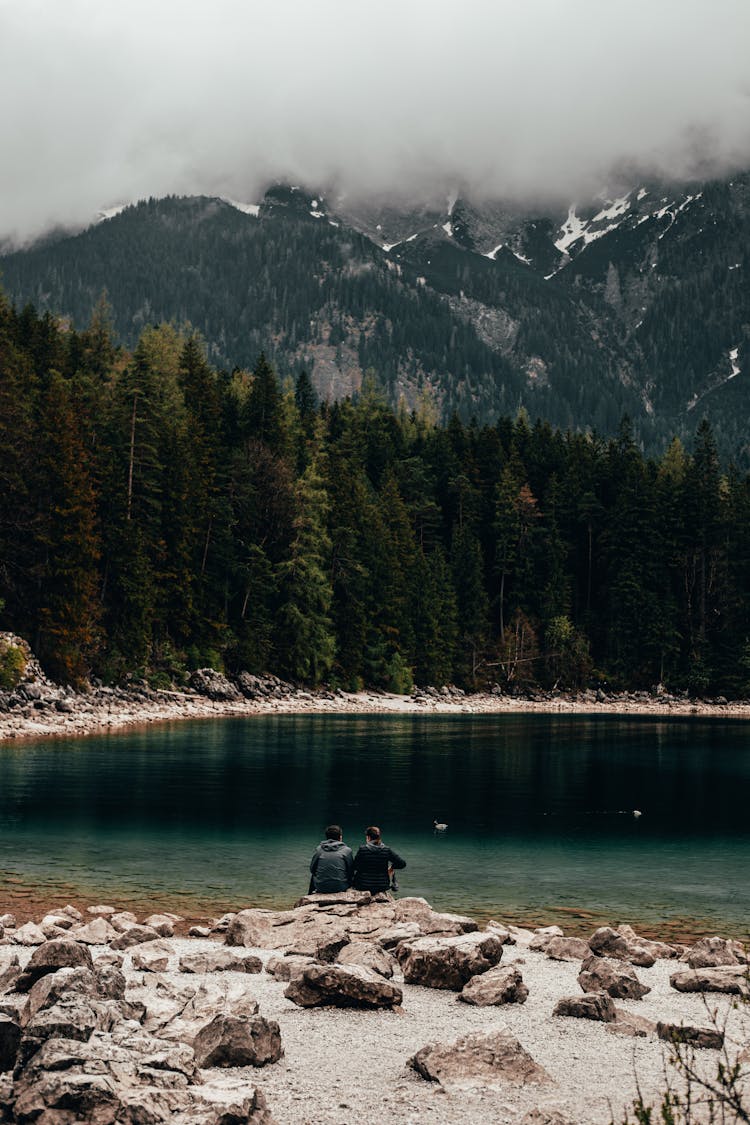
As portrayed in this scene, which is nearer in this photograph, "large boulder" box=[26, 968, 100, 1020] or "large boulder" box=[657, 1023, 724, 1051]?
"large boulder" box=[26, 968, 100, 1020]

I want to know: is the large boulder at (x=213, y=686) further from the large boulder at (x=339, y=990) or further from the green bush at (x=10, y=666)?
the large boulder at (x=339, y=990)

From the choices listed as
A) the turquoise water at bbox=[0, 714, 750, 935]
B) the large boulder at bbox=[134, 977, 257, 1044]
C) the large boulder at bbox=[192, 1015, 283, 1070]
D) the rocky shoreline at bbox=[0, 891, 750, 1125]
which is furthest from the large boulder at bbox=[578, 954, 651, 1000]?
the turquoise water at bbox=[0, 714, 750, 935]

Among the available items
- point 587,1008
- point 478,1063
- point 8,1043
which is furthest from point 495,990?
point 8,1043

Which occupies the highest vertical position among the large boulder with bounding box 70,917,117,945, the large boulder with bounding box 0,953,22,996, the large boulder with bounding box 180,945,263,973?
the large boulder with bounding box 0,953,22,996

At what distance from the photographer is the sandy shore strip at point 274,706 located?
62.5m

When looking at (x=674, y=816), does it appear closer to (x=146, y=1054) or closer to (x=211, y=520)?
(x=146, y=1054)

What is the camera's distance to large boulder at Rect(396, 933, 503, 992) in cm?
1389

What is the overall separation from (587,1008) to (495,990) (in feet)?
3.96

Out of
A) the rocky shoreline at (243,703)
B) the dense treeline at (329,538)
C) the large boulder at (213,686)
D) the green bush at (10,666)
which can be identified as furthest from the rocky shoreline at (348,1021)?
the large boulder at (213,686)

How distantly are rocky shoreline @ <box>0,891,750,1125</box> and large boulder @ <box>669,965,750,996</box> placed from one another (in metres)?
0.03

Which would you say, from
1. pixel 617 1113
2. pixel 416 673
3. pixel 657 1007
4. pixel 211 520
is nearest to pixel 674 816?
pixel 657 1007

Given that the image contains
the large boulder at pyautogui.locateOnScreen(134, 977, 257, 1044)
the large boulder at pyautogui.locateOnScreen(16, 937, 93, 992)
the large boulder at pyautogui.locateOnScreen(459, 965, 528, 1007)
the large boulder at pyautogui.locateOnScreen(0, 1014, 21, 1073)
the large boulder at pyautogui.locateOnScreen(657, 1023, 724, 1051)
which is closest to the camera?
the large boulder at pyautogui.locateOnScreen(0, 1014, 21, 1073)

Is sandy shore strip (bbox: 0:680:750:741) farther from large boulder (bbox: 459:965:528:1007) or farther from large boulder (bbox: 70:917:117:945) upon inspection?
large boulder (bbox: 459:965:528:1007)

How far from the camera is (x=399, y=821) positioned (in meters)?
35.3
